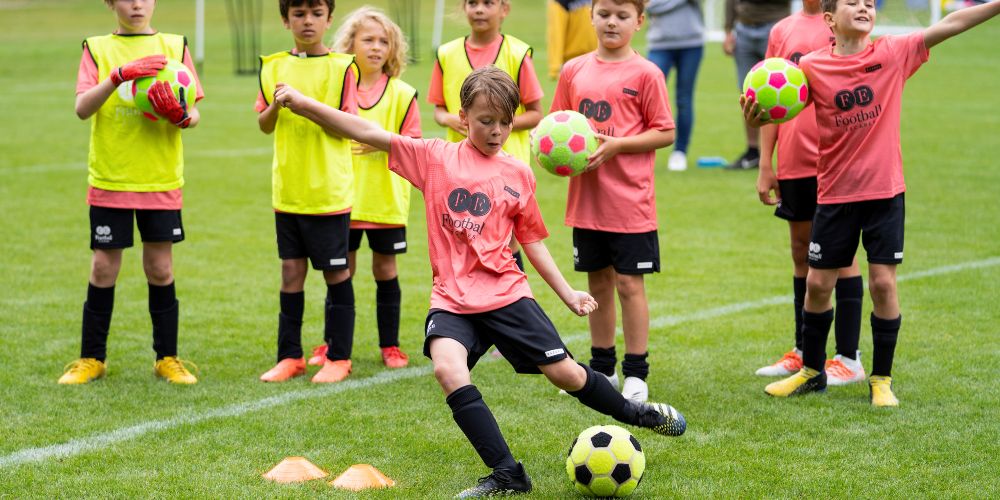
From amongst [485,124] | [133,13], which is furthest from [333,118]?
[133,13]

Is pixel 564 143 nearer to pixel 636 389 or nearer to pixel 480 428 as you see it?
pixel 636 389

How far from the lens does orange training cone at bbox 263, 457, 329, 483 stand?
4688 millimetres

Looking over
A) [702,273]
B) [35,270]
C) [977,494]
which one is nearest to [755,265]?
[702,273]

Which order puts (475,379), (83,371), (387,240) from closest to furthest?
1. (83,371)
2. (475,379)
3. (387,240)

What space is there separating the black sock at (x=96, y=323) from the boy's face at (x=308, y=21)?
1.71 m

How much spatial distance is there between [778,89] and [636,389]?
1608mm

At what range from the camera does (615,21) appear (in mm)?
5715

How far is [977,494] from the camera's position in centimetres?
448

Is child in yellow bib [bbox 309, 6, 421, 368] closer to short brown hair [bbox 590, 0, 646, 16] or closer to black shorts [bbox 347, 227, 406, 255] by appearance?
black shorts [bbox 347, 227, 406, 255]

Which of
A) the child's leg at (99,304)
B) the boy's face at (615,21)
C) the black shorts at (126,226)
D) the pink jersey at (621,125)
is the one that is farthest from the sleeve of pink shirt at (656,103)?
the child's leg at (99,304)

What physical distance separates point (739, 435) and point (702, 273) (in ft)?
11.9

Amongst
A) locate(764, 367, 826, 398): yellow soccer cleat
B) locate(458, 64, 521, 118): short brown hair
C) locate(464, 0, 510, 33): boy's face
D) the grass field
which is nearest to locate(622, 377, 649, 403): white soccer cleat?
the grass field

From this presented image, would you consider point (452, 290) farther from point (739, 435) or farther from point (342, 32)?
point (342, 32)

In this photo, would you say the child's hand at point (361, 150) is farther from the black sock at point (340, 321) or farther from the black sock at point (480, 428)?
the black sock at point (480, 428)
